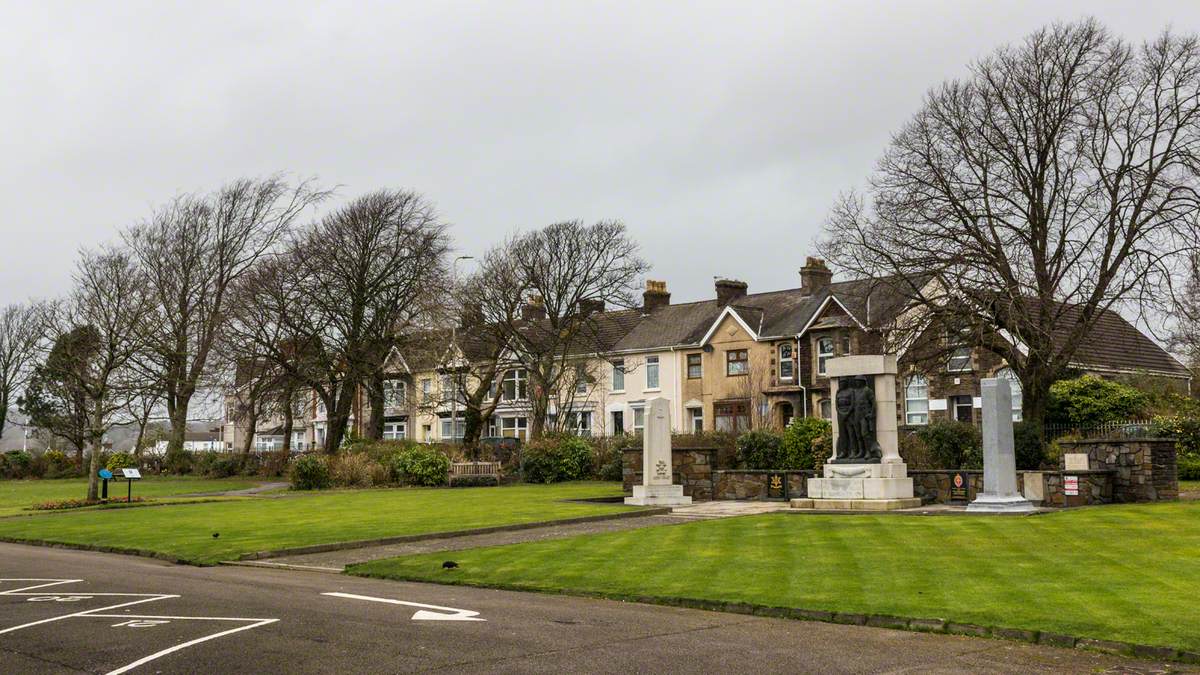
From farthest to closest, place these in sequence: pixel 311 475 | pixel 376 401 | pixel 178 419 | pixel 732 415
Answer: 1. pixel 732 415
2. pixel 178 419
3. pixel 376 401
4. pixel 311 475

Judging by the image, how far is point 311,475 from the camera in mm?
42156

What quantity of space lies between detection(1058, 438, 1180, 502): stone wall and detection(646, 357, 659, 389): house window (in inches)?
1497

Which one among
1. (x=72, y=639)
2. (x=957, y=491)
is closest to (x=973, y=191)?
(x=957, y=491)

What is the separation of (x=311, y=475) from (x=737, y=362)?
2536 cm

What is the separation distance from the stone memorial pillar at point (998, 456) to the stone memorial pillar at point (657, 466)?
8.58m

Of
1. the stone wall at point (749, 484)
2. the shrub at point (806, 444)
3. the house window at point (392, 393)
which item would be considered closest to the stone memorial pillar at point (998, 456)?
the stone wall at point (749, 484)

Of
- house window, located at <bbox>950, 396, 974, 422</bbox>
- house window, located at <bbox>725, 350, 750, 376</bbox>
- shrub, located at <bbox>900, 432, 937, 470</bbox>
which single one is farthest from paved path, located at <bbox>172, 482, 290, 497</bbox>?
house window, located at <bbox>950, 396, 974, 422</bbox>

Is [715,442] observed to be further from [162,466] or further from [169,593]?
[162,466]

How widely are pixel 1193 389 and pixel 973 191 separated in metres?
25.1

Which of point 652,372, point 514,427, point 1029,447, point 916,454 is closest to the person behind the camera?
point 1029,447

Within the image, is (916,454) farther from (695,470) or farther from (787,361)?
(787,361)

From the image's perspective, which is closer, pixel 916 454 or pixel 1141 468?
pixel 1141 468

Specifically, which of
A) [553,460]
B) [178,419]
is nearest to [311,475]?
[553,460]

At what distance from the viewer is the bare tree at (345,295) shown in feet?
169
